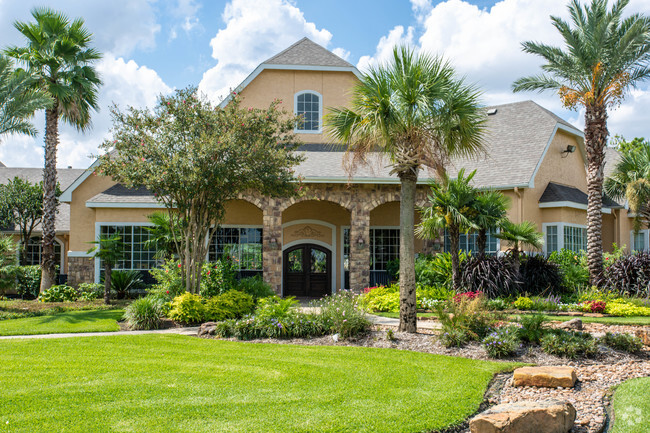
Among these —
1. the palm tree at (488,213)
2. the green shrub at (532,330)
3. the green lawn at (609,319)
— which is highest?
the palm tree at (488,213)

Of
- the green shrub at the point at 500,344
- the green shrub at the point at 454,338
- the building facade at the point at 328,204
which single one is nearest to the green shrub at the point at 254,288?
the building facade at the point at 328,204

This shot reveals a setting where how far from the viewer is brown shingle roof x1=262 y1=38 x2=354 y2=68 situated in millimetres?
20469

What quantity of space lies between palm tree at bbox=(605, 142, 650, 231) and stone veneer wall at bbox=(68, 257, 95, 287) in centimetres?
1846

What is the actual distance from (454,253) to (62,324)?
31.4 ft

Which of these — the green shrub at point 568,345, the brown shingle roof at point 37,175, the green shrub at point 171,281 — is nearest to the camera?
the green shrub at point 568,345

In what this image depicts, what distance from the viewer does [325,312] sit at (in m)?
10.7

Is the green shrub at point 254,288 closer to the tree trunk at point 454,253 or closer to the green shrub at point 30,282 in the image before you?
the tree trunk at point 454,253

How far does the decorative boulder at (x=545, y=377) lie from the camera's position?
6883mm

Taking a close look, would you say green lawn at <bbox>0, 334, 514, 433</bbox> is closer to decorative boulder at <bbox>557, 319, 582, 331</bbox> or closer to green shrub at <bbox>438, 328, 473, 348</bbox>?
green shrub at <bbox>438, 328, 473, 348</bbox>

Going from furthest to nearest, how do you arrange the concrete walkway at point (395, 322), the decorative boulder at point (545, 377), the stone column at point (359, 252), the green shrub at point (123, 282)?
the green shrub at point (123, 282) < the stone column at point (359, 252) < the concrete walkway at point (395, 322) < the decorative boulder at point (545, 377)

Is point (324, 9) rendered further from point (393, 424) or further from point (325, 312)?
point (393, 424)

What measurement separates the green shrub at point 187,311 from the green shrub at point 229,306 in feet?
0.52

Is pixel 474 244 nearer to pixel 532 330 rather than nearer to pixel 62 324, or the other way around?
pixel 532 330

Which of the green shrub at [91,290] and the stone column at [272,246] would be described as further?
the green shrub at [91,290]
